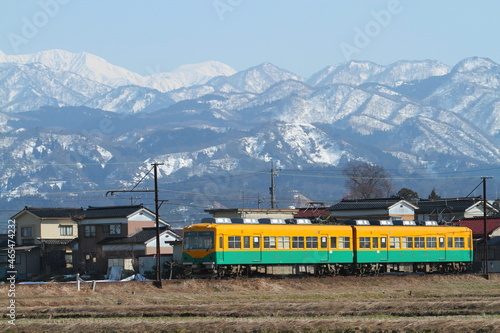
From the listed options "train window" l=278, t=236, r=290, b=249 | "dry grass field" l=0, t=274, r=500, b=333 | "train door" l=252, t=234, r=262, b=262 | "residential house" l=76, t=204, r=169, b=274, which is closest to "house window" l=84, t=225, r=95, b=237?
"residential house" l=76, t=204, r=169, b=274

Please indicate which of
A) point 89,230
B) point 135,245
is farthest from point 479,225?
point 89,230

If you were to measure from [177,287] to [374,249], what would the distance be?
13826 millimetres

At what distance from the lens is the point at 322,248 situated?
172 ft

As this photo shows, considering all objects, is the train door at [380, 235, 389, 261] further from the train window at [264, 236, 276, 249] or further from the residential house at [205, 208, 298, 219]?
the residential house at [205, 208, 298, 219]

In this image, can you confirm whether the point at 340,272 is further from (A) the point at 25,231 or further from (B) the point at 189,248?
(A) the point at 25,231

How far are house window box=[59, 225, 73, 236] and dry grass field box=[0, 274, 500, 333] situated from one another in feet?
152

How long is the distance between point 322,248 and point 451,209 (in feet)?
134

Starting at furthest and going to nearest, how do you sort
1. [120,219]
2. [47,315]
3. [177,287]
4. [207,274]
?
[120,219], [207,274], [177,287], [47,315]

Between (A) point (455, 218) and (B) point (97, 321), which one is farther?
(A) point (455, 218)

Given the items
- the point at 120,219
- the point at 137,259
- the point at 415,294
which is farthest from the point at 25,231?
the point at 415,294

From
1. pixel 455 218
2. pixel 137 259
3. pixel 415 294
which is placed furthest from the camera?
pixel 455 218

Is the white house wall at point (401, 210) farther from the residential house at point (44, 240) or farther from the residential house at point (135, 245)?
the residential house at point (44, 240)

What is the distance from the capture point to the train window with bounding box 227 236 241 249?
48.4 metres

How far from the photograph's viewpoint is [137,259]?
71.4 metres
